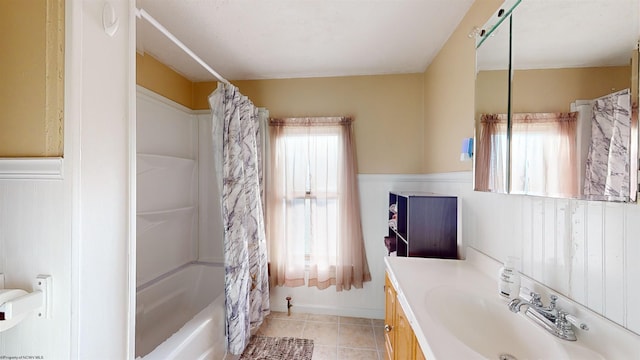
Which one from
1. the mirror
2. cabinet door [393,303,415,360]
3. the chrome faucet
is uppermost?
the mirror

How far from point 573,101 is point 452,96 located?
100 centimetres

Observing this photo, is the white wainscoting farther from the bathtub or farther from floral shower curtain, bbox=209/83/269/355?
floral shower curtain, bbox=209/83/269/355

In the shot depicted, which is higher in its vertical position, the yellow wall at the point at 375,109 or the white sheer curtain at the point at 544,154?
the yellow wall at the point at 375,109

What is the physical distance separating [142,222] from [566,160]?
2.63 metres

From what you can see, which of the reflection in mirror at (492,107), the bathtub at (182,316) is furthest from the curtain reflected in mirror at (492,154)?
the bathtub at (182,316)

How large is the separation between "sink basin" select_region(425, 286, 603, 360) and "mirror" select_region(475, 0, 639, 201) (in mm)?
460

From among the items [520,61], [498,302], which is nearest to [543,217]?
[498,302]

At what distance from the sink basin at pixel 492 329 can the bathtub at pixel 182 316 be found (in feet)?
4.60

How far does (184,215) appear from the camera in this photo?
8.04ft

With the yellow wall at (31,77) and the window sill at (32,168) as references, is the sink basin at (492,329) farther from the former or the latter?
the yellow wall at (31,77)

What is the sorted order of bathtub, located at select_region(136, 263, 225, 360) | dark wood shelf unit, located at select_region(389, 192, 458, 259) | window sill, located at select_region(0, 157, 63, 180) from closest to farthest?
window sill, located at select_region(0, 157, 63, 180) < bathtub, located at select_region(136, 263, 225, 360) < dark wood shelf unit, located at select_region(389, 192, 458, 259)

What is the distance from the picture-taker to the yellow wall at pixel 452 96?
1461mm

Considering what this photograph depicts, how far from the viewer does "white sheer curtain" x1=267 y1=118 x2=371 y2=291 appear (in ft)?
7.75

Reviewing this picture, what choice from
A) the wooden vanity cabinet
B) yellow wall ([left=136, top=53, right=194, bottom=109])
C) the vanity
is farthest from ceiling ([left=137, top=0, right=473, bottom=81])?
the wooden vanity cabinet
